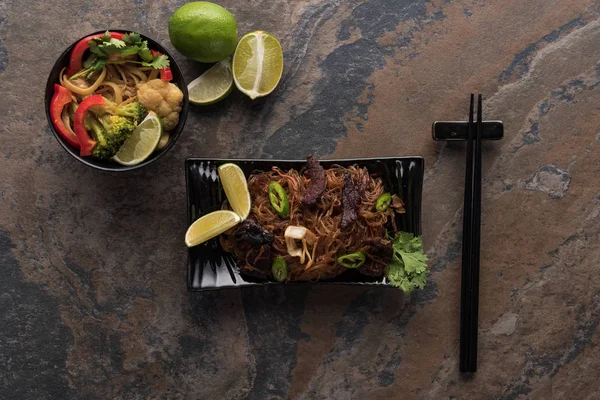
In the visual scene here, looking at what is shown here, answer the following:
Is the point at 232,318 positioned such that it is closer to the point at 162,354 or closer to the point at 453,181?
the point at 162,354

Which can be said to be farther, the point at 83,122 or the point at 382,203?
the point at 382,203

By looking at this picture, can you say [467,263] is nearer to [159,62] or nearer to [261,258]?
[261,258]

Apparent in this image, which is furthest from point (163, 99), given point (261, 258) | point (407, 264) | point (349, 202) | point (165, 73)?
point (407, 264)

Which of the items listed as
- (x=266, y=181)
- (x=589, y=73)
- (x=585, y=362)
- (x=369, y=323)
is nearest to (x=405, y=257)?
(x=369, y=323)

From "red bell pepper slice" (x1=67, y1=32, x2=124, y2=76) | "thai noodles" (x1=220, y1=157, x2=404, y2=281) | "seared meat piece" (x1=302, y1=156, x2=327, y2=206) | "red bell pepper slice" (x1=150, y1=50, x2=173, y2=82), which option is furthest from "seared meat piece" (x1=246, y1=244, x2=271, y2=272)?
"red bell pepper slice" (x1=67, y1=32, x2=124, y2=76)

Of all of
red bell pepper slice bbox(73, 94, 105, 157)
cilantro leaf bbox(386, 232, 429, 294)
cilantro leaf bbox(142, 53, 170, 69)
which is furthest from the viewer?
cilantro leaf bbox(386, 232, 429, 294)

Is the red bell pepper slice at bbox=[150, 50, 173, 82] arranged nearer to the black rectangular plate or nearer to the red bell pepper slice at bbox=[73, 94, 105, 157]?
the red bell pepper slice at bbox=[73, 94, 105, 157]
